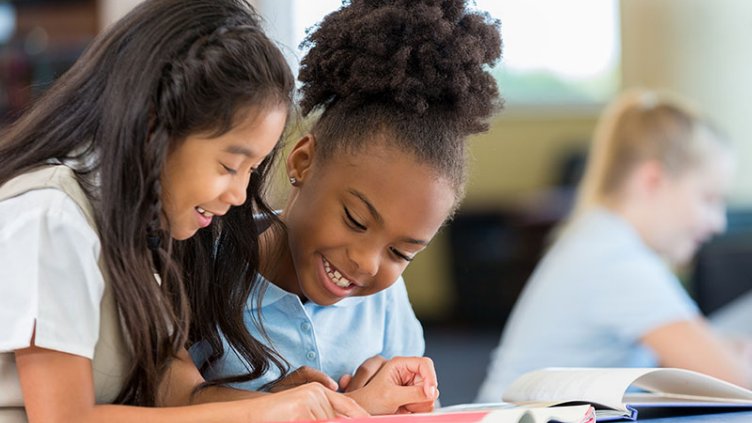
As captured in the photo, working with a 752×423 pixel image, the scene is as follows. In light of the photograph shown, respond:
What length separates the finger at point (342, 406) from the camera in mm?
945

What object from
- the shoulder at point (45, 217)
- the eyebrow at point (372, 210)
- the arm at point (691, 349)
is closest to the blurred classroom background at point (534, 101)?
the arm at point (691, 349)

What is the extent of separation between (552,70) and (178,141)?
5.31 meters

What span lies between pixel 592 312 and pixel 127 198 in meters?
1.39

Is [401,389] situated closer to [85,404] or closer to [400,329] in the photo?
[400,329]

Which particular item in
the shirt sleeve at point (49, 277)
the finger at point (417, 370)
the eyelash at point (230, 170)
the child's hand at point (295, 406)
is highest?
the eyelash at point (230, 170)

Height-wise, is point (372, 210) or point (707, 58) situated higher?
point (372, 210)

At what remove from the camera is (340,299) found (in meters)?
1.19

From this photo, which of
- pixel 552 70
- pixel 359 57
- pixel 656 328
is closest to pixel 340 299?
pixel 359 57

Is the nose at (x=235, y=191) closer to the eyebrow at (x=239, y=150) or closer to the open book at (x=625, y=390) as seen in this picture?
the eyebrow at (x=239, y=150)

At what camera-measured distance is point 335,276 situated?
1.14 m

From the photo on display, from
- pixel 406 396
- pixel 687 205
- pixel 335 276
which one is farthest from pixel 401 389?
pixel 687 205

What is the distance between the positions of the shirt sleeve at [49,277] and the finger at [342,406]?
0.21 metres

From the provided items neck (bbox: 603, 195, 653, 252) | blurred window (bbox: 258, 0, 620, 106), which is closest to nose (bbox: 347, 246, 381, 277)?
neck (bbox: 603, 195, 653, 252)

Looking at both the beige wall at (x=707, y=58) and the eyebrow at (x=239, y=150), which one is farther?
the beige wall at (x=707, y=58)
